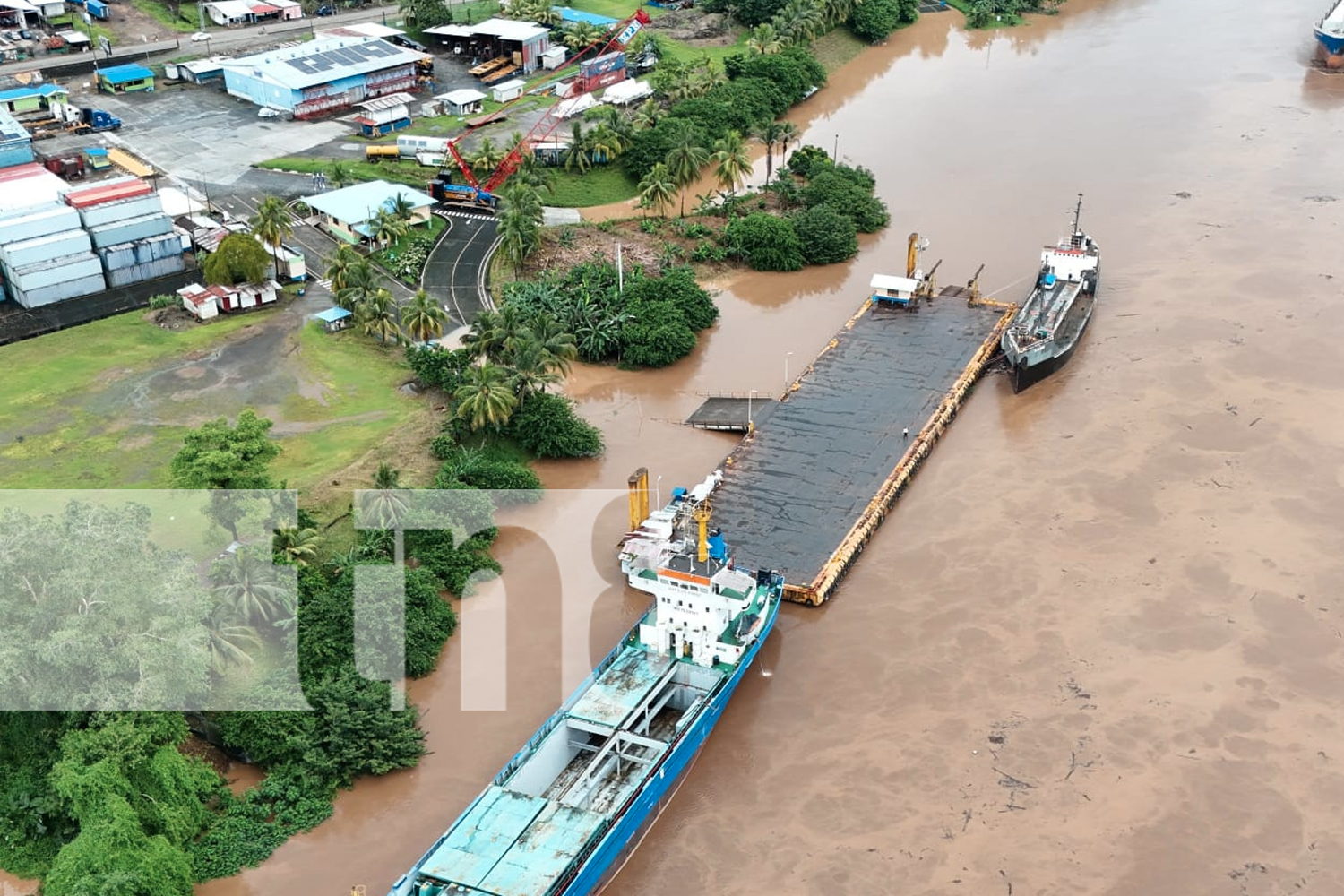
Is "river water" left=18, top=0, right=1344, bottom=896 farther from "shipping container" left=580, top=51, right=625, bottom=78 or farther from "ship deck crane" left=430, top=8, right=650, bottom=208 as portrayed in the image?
"shipping container" left=580, top=51, right=625, bottom=78

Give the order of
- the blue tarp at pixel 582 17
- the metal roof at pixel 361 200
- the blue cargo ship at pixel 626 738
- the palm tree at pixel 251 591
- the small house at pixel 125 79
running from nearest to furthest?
the blue cargo ship at pixel 626 738 → the palm tree at pixel 251 591 → the metal roof at pixel 361 200 → the small house at pixel 125 79 → the blue tarp at pixel 582 17

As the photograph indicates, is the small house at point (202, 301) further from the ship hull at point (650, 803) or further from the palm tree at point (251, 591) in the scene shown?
the ship hull at point (650, 803)

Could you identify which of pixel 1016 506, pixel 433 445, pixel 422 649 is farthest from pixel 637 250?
pixel 422 649

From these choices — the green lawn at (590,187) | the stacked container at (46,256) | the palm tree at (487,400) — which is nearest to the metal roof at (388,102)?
the green lawn at (590,187)

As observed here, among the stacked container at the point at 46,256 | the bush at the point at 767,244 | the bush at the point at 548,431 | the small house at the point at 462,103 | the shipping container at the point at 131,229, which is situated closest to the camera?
the bush at the point at 548,431

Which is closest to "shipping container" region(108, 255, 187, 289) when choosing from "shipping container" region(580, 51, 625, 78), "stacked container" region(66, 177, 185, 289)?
"stacked container" region(66, 177, 185, 289)

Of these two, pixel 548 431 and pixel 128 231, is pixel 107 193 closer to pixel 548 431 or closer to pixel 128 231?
pixel 128 231

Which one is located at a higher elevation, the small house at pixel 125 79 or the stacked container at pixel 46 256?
the small house at pixel 125 79
